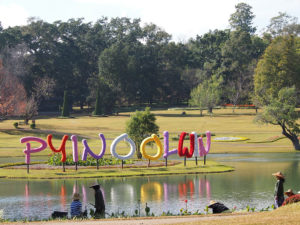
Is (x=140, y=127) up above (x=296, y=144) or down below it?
above

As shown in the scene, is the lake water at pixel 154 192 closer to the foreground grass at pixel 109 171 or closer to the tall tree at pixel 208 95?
the foreground grass at pixel 109 171

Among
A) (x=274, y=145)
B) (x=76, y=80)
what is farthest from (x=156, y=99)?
(x=274, y=145)

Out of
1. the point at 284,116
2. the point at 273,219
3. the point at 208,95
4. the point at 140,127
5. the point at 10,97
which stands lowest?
the point at 273,219

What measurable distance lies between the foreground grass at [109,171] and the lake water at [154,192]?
5.02 ft

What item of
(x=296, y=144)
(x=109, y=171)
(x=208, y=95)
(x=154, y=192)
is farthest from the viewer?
(x=208, y=95)

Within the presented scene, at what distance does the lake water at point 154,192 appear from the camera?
3170 centimetres

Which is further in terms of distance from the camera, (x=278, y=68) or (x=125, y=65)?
(x=125, y=65)

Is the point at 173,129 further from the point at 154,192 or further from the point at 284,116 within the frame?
the point at 154,192

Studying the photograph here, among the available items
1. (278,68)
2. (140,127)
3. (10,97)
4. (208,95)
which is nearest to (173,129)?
(208,95)

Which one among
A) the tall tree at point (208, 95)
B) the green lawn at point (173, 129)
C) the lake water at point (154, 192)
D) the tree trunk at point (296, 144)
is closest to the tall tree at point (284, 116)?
the tree trunk at point (296, 144)

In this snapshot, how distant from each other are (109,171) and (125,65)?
97146 mm

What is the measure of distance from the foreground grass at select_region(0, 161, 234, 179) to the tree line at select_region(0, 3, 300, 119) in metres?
73.3

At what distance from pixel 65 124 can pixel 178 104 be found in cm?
5489

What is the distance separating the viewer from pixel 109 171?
157 feet
